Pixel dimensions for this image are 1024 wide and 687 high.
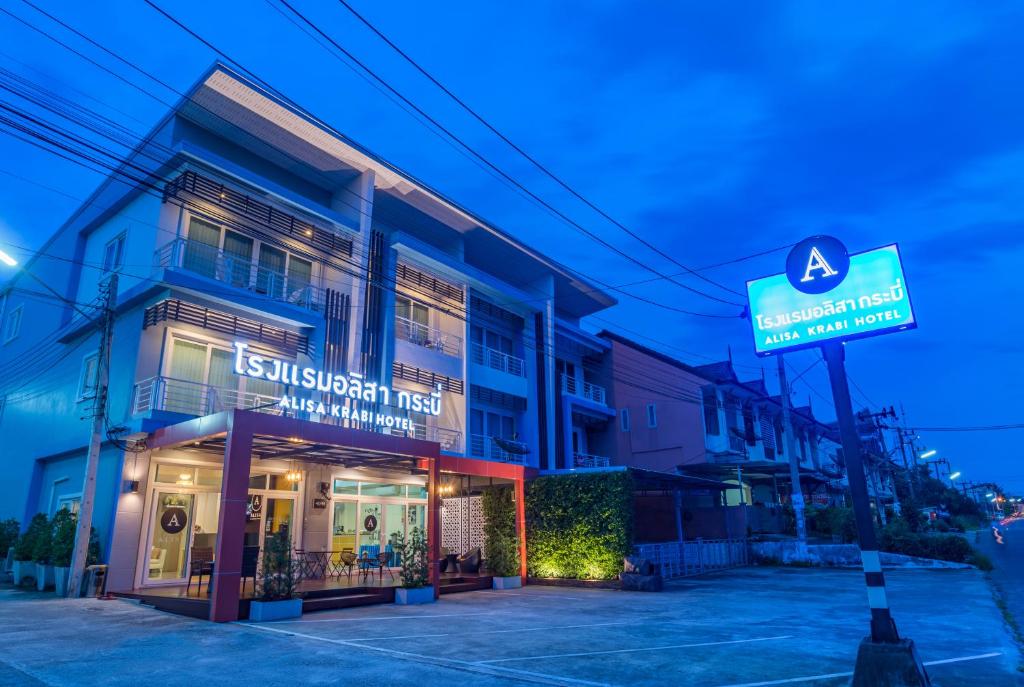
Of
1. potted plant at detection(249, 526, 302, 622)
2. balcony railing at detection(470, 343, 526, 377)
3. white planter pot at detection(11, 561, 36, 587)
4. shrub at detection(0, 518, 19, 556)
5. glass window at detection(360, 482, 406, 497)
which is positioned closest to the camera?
potted plant at detection(249, 526, 302, 622)

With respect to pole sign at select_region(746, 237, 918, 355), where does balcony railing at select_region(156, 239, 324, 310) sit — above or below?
above

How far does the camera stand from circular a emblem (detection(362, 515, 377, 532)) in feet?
61.6

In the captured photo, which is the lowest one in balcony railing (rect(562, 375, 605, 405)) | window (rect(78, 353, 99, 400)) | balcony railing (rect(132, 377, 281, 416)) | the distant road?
the distant road

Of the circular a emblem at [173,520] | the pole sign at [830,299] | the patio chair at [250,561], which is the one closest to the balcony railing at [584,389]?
the circular a emblem at [173,520]

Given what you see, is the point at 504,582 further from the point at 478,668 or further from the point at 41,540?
the point at 41,540

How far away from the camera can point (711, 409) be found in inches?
1150

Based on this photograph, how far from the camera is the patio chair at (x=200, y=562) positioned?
1270 cm

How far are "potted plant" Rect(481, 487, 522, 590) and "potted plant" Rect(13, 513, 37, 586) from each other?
11.5 meters

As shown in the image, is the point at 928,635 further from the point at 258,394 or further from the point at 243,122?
the point at 243,122

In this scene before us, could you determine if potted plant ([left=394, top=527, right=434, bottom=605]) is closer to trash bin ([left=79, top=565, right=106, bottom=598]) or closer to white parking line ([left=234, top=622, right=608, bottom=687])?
white parking line ([left=234, top=622, right=608, bottom=687])

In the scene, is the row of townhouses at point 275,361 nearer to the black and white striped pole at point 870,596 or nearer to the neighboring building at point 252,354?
the neighboring building at point 252,354

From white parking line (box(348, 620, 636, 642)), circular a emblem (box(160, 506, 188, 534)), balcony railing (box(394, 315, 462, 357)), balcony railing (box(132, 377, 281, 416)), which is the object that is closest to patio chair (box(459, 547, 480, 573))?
balcony railing (box(132, 377, 281, 416))

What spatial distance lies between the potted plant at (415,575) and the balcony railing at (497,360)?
10.4m

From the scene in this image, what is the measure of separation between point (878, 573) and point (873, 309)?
304cm
